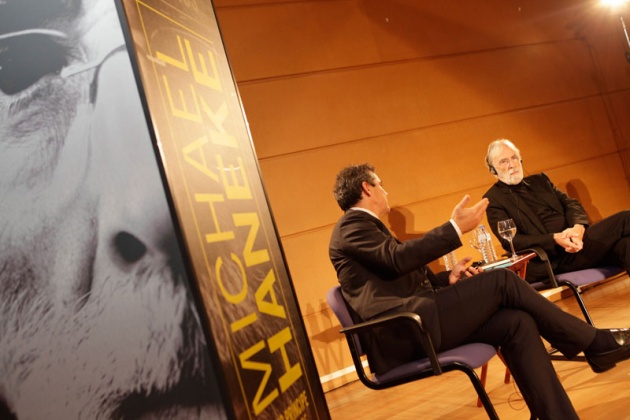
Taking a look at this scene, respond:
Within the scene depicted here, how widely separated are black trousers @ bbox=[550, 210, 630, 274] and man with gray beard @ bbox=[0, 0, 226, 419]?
257 cm

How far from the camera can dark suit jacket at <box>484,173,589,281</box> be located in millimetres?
3613

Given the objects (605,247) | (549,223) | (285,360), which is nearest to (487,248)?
(605,247)

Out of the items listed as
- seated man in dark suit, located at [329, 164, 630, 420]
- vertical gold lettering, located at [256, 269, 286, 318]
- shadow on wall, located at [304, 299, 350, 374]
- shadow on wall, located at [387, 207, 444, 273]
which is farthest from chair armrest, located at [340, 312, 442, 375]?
shadow on wall, located at [387, 207, 444, 273]

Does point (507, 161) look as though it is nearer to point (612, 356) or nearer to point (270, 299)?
point (612, 356)

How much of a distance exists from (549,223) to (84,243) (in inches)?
123

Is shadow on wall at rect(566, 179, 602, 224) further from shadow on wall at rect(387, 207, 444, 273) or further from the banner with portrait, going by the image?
the banner with portrait

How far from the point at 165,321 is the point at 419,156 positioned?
12.1 ft

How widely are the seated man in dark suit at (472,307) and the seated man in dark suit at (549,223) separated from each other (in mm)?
961

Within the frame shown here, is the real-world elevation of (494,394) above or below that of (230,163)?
below

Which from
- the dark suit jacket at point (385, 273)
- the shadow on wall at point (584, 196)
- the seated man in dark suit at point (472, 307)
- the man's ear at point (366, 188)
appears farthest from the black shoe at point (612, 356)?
the shadow on wall at point (584, 196)

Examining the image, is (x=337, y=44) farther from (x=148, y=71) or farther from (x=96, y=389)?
(x=96, y=389)

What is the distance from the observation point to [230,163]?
1661 millimetres

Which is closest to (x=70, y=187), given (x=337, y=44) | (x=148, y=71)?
(x=148, y=71)

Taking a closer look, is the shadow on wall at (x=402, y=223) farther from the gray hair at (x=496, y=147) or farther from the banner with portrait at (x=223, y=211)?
the banner with portrait at (x=223, y=211)
